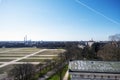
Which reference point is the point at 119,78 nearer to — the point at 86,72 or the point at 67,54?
the point at 86,72

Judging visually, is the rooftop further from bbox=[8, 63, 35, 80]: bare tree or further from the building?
bbox=[8, 63, 35, 80]: bare tree

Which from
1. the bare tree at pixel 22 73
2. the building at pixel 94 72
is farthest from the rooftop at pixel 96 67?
the bare tree at pixel 22 73

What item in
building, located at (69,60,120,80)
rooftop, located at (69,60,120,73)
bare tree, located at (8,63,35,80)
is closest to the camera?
building, located at (69,60,120,80)

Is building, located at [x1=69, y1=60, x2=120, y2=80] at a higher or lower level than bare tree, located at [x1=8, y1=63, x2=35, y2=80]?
higher

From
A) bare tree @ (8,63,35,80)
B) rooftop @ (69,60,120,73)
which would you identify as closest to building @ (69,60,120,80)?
rooftop @ (69,60,120,73)

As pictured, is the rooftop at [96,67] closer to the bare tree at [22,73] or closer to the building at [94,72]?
the building at [94,72]

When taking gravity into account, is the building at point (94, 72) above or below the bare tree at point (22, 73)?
above

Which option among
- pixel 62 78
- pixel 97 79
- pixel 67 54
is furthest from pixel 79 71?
pixel 67 54

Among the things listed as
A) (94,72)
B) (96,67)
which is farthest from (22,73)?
(94,72)

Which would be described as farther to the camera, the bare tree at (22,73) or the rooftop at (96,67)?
the bare tree at (22,73)
